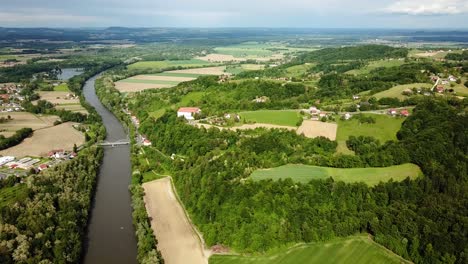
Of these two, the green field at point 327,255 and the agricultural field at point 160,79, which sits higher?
the agricultural field at point 160,79

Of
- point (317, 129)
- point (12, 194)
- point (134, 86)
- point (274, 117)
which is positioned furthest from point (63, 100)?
point (317, 129)

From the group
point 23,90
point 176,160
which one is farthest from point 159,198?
point 23,90

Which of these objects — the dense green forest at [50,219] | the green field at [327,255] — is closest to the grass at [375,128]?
the green field at [327,255]

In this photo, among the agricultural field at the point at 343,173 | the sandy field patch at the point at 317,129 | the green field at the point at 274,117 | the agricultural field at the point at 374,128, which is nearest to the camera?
the agricultural field at the point at 343,173

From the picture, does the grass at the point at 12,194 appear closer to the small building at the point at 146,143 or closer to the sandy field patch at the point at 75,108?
the small building at the point at 146,143

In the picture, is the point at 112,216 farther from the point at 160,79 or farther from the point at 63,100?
the point at 160,79

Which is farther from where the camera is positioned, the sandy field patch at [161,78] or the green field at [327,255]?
the sandy field patch at [161,78]

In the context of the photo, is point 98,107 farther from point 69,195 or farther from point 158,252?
point 158,252
